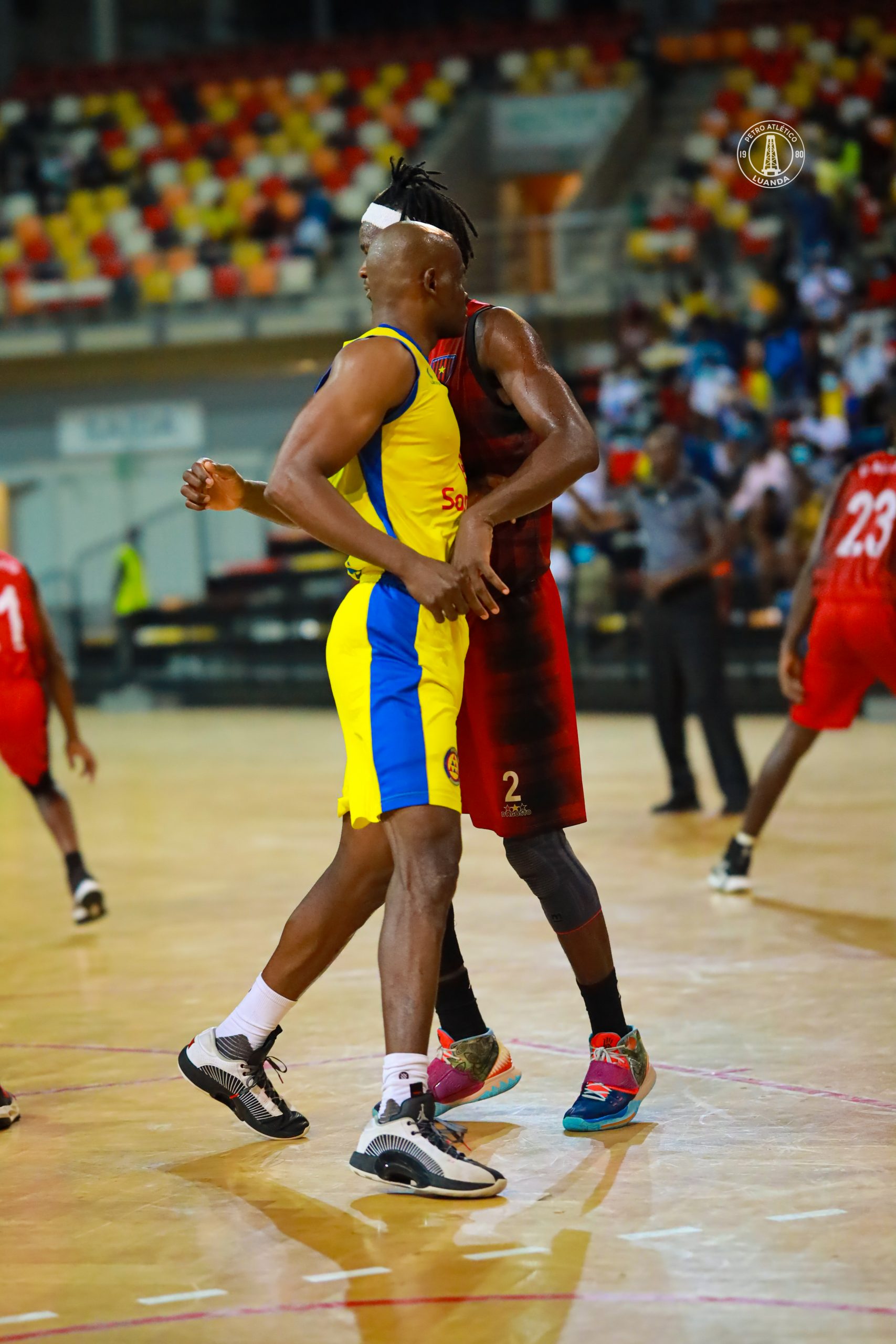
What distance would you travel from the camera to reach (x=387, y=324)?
12.6 feet

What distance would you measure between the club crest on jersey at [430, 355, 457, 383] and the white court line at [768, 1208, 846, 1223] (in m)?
1.98

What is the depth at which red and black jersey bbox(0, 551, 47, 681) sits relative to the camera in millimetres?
6785

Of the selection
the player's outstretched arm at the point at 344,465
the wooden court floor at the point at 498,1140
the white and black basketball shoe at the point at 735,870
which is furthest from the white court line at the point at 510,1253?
the white and black basketball shoe at the point at 735,870

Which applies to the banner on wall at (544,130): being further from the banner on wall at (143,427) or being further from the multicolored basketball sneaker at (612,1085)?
the multicolored basketball sneaker at (612,1085)

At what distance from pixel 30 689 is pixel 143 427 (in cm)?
1706

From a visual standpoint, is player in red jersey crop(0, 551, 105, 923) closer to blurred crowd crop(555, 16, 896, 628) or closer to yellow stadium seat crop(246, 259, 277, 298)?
blurred crowd crop(555, 16, 896, 628)

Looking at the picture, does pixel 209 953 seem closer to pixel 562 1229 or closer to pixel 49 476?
pixel 562 1229

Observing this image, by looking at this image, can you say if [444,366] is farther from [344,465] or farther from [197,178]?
[197,178]

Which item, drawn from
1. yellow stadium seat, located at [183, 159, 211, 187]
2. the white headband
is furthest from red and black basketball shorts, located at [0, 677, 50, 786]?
yellow stadium seat, located at [183, 159, 211, 187]

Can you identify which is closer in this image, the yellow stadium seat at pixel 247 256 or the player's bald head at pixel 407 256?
the player's bald head at pixel 407 256

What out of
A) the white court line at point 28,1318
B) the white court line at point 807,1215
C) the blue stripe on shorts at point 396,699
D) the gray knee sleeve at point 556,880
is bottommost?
the white court line at point 807,1215

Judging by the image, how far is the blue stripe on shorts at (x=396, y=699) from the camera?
3.67m

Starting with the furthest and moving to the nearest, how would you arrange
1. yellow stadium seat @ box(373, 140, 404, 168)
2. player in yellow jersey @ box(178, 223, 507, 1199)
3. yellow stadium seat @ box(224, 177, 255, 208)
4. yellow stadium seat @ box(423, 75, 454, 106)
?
yellow stadium seat @ box(423, 75, 454, 106) < yellow stadium seat @ box(224, 177, 255, 208) < yellow stadium seat @ box(373, 140, 404, 168) < player in yellow jersey @ box(178, 223, 507, 1199)

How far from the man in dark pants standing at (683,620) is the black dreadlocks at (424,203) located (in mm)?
5272
